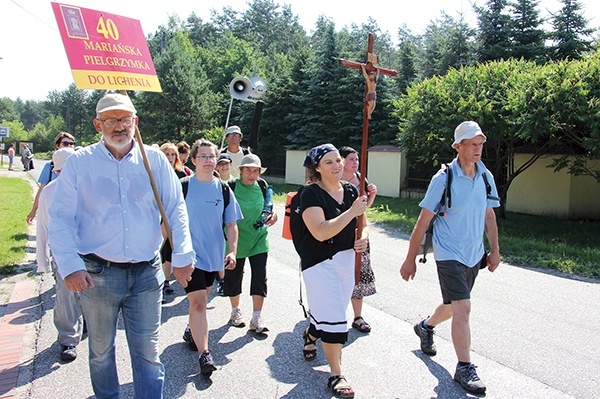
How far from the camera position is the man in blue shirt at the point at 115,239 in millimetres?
2693

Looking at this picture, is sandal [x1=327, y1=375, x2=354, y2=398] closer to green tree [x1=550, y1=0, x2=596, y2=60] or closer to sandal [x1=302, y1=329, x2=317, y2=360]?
sandal [x1=302, y1=329, x2=317, y2=360]

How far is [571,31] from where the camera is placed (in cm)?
2367

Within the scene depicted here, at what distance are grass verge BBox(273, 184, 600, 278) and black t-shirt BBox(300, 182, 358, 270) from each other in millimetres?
5843

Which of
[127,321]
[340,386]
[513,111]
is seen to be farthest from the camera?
[513,111]

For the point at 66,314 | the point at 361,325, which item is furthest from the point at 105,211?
the point at 361,325

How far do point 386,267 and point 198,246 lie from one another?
173 inches

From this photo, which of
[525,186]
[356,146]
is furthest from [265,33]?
[525,186]

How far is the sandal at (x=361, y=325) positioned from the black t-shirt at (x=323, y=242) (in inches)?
57.6

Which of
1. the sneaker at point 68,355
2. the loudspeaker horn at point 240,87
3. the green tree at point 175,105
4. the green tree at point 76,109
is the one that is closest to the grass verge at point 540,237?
the loudspeaker horn at point 240,87

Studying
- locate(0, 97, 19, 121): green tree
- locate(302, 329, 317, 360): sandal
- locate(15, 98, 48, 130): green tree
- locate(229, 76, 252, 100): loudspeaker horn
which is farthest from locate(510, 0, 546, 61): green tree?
locate(15, 98, 48, 130): green tree

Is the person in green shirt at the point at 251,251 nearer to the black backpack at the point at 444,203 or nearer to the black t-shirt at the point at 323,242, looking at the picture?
the black t-shirt at the point at 323,242

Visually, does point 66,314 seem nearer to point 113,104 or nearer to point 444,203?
point 113,104

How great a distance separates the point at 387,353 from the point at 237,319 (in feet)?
5.29

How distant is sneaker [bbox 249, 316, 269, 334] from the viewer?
187 inches
